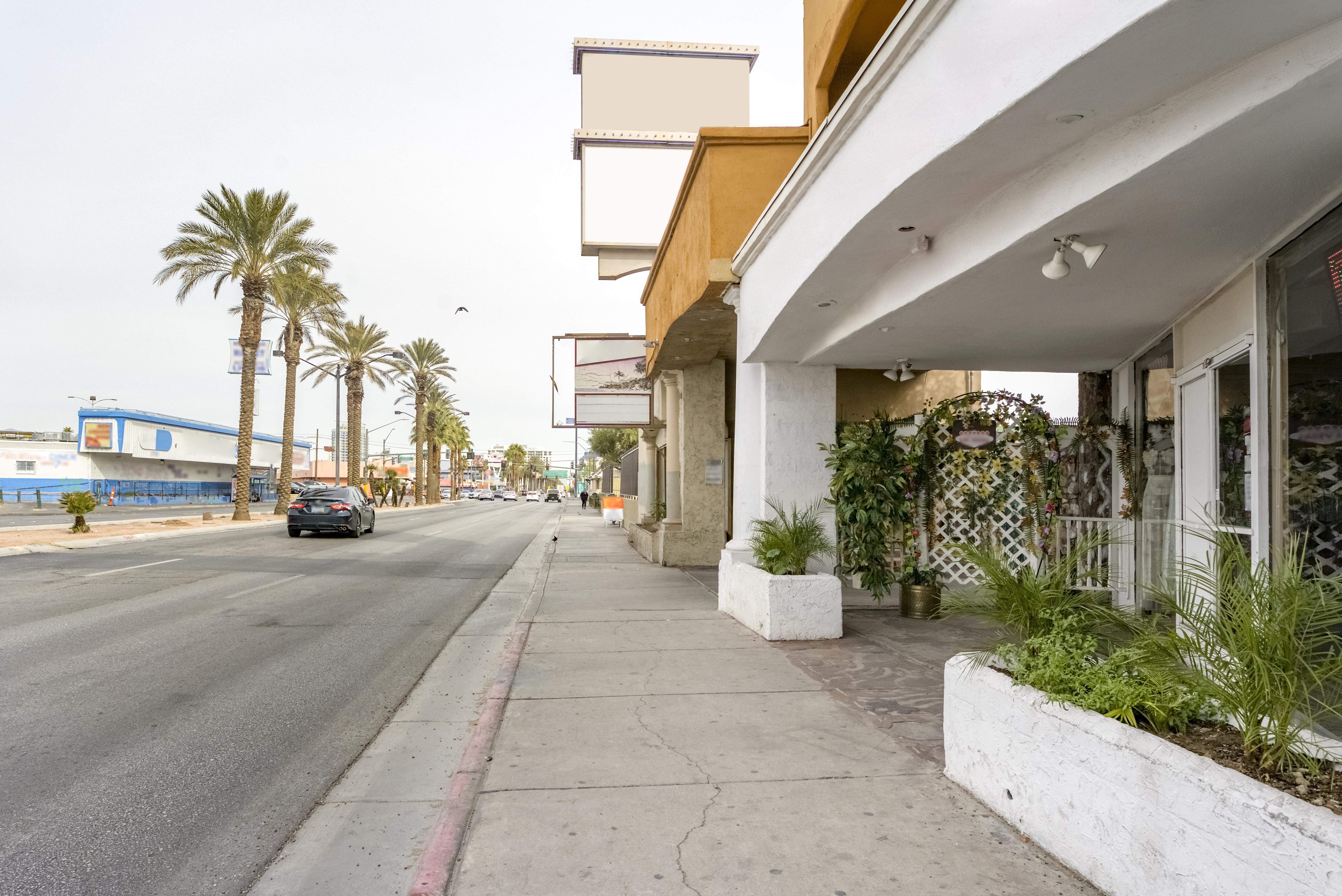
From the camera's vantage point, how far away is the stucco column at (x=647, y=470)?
27.7 meters

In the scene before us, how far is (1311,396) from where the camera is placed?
196 inches

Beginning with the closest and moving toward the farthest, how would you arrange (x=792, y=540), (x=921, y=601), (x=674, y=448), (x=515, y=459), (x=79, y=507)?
(x=792, y=540)
(x=921, y=601)
(x=674, y=448)
(x=79, y=507)
(x=515, y=459)

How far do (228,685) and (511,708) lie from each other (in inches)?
100

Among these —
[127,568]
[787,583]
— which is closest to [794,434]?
[787,583]

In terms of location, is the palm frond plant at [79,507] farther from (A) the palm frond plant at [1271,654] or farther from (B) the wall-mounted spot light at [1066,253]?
(A) the palm frond plant at [1271,654]

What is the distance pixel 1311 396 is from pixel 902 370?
6.05 m

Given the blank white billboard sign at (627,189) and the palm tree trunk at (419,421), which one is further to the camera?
the palm tree trunk at (419,421)

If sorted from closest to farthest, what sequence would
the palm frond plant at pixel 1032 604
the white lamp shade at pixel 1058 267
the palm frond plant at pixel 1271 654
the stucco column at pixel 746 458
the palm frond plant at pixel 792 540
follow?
the palm frond plant at pixel 1271 654 → the palm frond plant at pixel 1032 604 → the white lamp shade at pixel 1058 267 → the palm frond plant at pixel 792 540 → the stucco column at pixel 746 458

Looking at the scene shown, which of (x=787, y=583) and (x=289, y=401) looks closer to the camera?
(x=787, y=583)

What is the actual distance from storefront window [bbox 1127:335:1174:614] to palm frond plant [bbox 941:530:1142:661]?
4.79 meters

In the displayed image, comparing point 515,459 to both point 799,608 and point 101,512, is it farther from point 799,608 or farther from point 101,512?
point 799,608

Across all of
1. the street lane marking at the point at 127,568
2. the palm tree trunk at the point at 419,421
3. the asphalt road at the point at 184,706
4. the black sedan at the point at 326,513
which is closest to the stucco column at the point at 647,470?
the black sedan at the point at 326,513

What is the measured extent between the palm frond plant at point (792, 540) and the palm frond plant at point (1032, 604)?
441 cm

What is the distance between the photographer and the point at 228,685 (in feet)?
23.0
